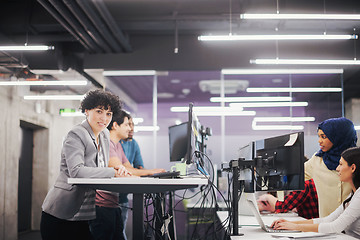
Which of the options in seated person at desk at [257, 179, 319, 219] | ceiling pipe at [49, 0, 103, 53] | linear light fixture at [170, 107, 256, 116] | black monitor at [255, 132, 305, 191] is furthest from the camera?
linear light fixture at [170, 107, 256, 116]

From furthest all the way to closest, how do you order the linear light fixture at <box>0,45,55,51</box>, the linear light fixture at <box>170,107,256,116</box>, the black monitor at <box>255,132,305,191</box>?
the linear light fixture at <box>170,107,256,116</box>
the linear light fixture at <box>0,45,55,51</box>
the black monitor at <box>255,132,305,191</box>

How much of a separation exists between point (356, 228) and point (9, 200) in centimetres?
549

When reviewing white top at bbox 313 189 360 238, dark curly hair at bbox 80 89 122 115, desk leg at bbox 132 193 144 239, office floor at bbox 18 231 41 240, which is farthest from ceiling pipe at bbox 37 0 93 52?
white top at bbox 313 189 360 238

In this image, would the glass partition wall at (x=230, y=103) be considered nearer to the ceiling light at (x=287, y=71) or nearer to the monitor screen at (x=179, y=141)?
the ceiling light at (x=287, y=71)

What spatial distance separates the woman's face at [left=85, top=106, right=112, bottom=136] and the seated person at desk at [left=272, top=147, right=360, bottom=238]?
1.10 meters

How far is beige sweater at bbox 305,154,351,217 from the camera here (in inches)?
105

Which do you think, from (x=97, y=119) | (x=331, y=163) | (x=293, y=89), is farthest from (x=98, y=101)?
(x=293, y=89)

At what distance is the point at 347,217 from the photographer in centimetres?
203

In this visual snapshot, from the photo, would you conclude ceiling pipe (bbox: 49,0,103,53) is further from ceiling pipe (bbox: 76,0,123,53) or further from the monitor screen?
the monitor screen

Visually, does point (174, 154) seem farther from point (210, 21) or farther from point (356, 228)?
point (210, 21)

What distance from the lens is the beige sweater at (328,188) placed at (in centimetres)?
268

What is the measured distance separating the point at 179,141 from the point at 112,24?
3.38m

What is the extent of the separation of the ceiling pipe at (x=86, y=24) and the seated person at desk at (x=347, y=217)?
12.4 feet

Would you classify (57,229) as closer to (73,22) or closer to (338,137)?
(338,137)
